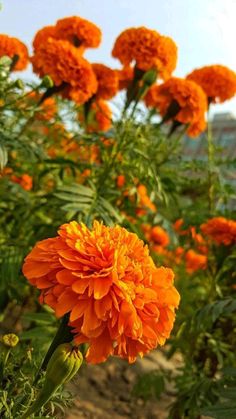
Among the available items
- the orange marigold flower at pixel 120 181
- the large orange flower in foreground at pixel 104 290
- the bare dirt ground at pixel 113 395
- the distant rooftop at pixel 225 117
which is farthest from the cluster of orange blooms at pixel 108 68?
the distant rooftop at pixel 225 117

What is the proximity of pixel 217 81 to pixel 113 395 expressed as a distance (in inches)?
66.9

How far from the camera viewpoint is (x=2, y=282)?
194 cm

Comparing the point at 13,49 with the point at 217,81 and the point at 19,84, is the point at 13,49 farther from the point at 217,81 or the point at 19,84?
the point at 217,81

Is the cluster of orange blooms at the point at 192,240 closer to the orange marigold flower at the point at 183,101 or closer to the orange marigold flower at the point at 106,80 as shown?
the orange marigold flower at the point at 183,101

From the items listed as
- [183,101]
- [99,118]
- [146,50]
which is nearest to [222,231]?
[183,101]

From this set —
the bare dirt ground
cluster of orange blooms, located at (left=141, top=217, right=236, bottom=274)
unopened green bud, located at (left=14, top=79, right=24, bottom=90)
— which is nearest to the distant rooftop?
cluster of orange blooms, located at (left=141, top=217, right=236, bottom=274)

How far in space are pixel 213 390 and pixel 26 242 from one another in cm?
91

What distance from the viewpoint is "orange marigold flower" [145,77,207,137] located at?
7.79 feet

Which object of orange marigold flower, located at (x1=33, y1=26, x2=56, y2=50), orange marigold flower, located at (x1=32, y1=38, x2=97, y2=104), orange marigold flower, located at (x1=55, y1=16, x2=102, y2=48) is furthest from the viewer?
orange marigold flower, located at (x1=55, y1=16, x2=102, y2=48)

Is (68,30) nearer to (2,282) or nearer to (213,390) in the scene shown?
(2,282)

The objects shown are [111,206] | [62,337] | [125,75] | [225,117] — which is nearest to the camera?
[62,337]

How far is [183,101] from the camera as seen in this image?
7.80ft

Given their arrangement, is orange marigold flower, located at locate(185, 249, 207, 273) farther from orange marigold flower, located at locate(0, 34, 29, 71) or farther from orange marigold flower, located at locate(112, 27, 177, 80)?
orange marigold flower, located at locate(0, 34, 29, 71)

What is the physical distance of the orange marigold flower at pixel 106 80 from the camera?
7.80ft
